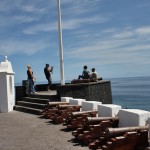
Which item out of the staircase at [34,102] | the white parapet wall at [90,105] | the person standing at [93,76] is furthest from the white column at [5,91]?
the white parapet wall at [90,105]

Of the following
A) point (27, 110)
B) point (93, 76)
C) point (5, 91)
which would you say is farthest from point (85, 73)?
point (5, 91)

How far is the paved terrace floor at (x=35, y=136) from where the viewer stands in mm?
9164

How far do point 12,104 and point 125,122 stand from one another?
1146 centimetres

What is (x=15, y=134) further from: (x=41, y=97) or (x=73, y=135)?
(x=41, y=97)

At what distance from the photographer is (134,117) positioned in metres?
8.22

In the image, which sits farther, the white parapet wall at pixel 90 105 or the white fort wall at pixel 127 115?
the white parapet wall at pixel 90 105

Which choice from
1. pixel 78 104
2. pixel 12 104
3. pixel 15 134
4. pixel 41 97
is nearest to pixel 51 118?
pixel 78 104

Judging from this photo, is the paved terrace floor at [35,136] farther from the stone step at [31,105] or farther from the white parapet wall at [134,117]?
the stone step at [31,105]

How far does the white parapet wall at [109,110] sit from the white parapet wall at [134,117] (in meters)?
0.77

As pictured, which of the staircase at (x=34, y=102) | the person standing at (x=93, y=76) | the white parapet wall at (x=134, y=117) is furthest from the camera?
the person standing at (x=93, y=76)

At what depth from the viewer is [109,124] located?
29.4 ft

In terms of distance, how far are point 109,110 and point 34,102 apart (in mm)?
8839

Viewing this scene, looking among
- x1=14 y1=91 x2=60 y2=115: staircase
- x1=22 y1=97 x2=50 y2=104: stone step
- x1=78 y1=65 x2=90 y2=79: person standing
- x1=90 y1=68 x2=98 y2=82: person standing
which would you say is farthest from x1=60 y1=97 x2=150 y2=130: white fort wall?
x1=78 y1=65 x2=90 y2=79: person standing

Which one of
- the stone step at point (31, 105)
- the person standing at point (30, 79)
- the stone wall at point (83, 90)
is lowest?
the stone step at point (31, 105)
